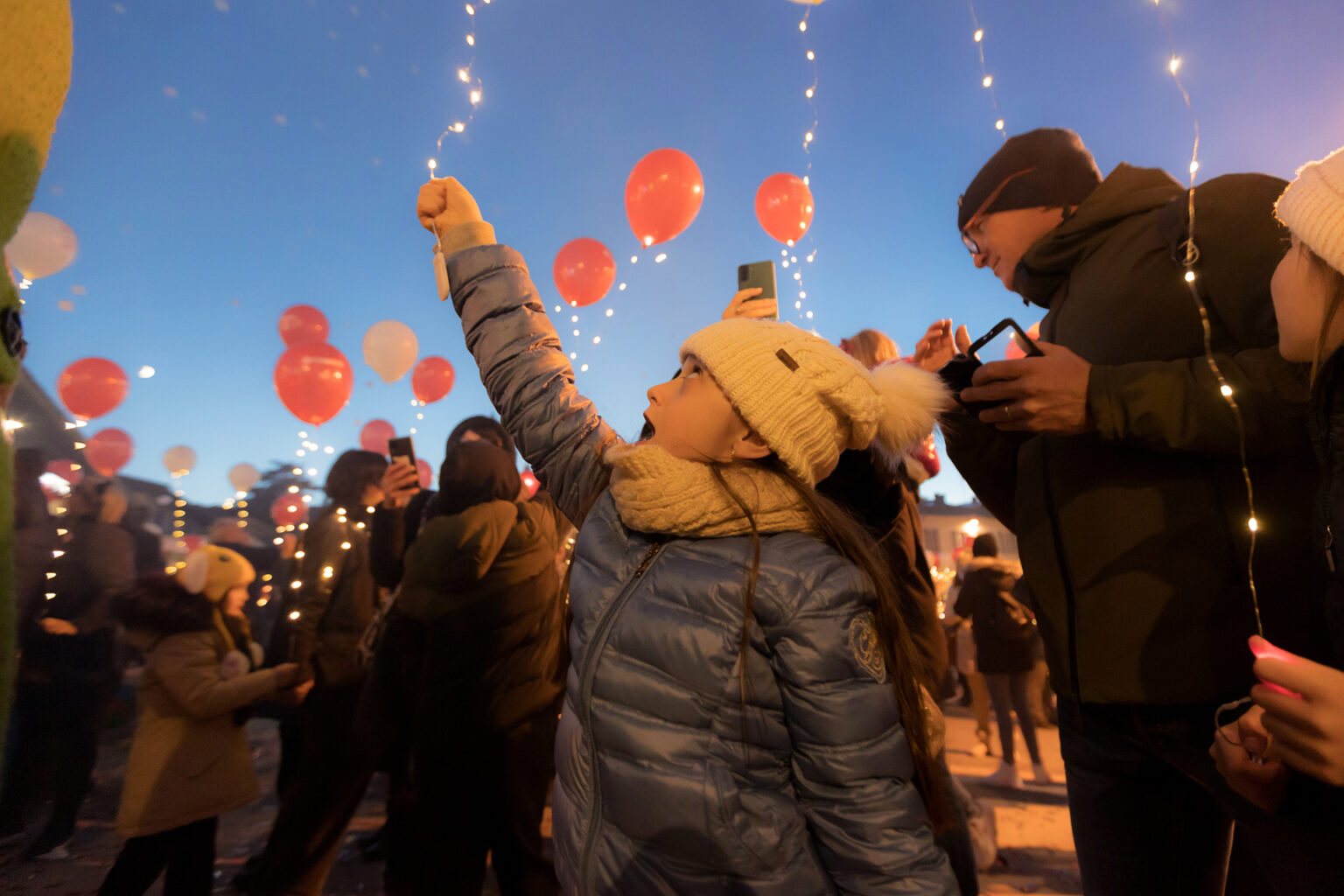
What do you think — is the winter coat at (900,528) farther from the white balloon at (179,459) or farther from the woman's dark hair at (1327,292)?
the white balloon at (179,459)

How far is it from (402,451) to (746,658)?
8.01 feet

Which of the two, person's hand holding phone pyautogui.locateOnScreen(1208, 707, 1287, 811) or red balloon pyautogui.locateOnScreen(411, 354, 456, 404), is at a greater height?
red balloon pyautogui.locateOnScreen(411, 354, 456, 404)

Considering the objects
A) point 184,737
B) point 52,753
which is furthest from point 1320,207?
point 52,753

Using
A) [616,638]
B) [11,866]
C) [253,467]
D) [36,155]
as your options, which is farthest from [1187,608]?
[253,467]

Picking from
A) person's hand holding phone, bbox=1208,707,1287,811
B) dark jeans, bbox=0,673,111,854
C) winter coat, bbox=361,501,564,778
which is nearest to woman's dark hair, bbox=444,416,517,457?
winter coat, bbox=361,501,564,778

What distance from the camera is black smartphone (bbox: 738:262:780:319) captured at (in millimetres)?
1536

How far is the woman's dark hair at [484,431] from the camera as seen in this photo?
2566 mm

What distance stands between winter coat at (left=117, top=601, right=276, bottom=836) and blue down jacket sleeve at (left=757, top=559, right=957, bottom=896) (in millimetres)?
2127

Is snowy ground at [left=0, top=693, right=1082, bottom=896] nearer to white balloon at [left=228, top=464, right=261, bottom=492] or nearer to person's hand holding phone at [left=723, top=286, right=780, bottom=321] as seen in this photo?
person's hand holding phone at [left=723, top=286, right=780, bottom=321]

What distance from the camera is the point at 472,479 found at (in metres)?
2.28

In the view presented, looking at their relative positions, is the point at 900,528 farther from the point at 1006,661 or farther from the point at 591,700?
the point at 1006,661

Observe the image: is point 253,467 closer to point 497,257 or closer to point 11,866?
point 11,866

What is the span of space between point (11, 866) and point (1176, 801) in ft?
12.3

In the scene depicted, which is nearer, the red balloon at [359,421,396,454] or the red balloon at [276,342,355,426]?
the red balloon at [276,342,355,426]
